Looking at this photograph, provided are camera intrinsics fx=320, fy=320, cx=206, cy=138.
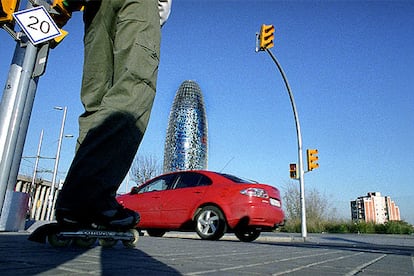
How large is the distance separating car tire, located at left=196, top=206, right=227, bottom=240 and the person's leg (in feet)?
15.6

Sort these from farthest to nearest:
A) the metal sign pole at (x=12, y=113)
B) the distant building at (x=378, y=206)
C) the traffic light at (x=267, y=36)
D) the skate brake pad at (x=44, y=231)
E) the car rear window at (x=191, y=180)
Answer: the distant building at (x=378, y=206) < the traffic light at (x=267, y=36) < the car rear window at (x=191, y=180) < the metal sign pole at (x=12, y=113) < the skate brake pad at (x=44, y=231)

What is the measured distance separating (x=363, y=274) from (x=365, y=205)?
7286cm

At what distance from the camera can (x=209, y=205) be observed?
6539 mm

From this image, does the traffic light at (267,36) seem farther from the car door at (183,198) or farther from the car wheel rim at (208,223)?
the car wheel rim at (208,223)

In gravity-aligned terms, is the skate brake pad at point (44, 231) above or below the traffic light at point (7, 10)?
below

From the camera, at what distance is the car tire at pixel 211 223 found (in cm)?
623

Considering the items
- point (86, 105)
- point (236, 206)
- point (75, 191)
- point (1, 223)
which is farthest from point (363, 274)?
point (236, 206)

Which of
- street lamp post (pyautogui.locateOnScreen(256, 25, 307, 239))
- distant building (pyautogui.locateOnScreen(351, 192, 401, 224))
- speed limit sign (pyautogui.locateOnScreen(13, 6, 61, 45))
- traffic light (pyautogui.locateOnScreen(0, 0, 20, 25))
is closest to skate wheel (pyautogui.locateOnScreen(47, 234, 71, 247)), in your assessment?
speed limit sign (pyautogui.locateOnScreen(13, 6, 61, 45))

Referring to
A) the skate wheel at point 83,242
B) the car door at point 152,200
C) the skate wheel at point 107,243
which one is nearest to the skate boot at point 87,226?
the skate wheel at point 83,242

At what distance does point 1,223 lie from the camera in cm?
351

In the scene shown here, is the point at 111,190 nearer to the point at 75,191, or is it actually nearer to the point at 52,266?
the point at 75,191

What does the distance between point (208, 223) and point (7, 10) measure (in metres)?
4.97

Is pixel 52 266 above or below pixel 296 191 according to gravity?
below

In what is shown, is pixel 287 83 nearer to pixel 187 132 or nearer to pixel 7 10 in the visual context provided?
pixel 7 10
